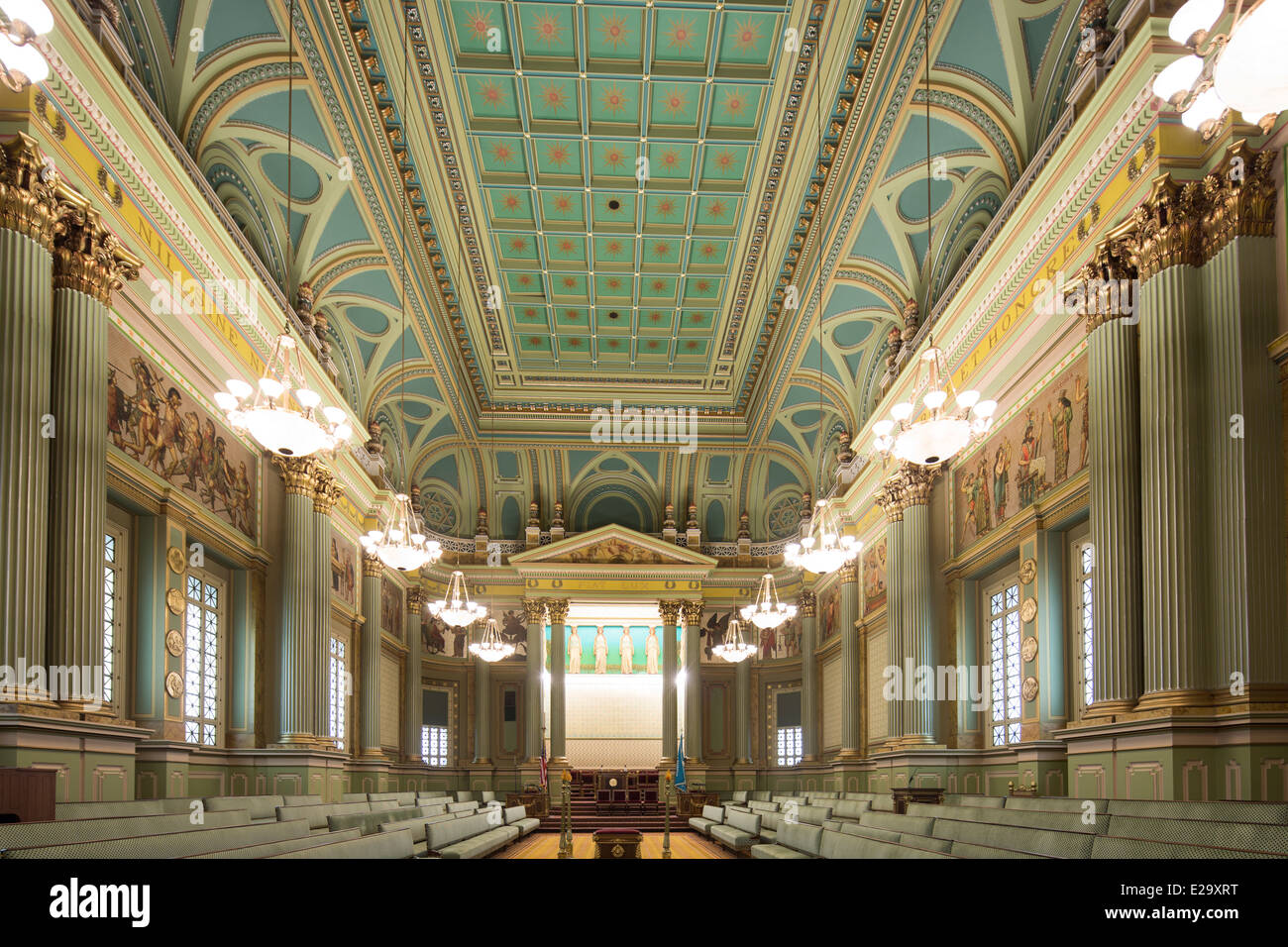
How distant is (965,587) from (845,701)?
6.76 metres

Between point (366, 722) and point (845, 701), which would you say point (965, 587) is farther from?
point (366, 722)

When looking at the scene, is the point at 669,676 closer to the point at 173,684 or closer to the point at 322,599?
the point at 322,599

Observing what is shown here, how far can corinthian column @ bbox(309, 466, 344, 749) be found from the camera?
49.7 ft

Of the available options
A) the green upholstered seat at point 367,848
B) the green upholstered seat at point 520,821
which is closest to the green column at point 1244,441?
the green upholstered seat at point 367,848

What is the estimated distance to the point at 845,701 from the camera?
20.4 m

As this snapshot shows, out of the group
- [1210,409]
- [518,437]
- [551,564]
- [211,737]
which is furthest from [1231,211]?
[551,564]

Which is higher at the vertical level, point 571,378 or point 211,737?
point 571,378

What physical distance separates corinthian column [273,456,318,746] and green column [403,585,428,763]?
8.97 m

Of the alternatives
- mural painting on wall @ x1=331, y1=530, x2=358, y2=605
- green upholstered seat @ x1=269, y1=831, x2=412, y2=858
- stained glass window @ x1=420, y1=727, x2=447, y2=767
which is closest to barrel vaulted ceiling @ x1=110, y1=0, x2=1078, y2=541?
mural painting on wall @ x1=331, y1=530, x2=358, y2=605

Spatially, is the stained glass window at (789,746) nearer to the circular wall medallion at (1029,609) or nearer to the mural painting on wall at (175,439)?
the circular wall medallion at (1029,609)

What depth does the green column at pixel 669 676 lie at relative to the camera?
997 inches

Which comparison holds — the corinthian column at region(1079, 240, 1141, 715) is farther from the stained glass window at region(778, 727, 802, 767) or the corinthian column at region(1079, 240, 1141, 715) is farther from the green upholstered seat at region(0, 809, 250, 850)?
the stained glass window at region(778, 727, 802, 767)

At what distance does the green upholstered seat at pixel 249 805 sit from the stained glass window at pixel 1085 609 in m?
8.79
